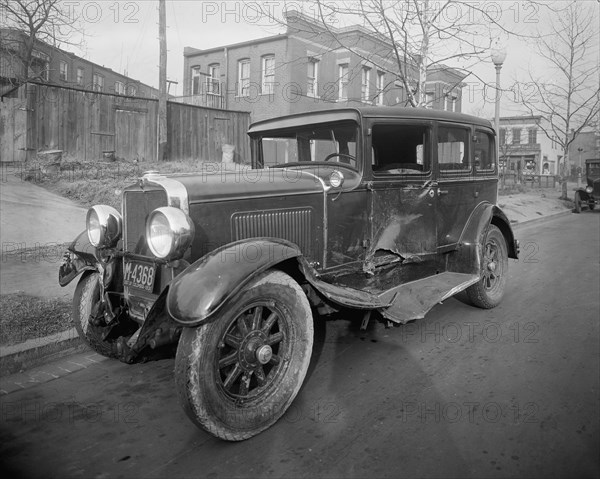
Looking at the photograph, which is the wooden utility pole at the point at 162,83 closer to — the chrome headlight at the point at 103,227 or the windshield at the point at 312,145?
the windshield at the point at 312,145

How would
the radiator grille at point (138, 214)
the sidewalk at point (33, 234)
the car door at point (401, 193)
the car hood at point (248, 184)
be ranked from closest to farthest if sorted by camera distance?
the car hood at point (248, 184) → the radiator grille at point (138, 214) → the car door at point (401, 193) → the sidewalk at point (33, 234)

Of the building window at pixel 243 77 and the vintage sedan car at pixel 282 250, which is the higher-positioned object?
the building window at pixel 243 77

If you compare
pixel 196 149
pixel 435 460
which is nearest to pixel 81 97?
pixel 196 149

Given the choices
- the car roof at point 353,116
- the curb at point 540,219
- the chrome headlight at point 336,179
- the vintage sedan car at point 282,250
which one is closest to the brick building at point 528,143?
the curb at point 540,219

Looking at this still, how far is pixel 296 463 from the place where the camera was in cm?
257

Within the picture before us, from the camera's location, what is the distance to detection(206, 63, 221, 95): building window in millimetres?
25125

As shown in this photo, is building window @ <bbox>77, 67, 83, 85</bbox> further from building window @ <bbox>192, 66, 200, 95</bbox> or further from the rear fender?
the rear fender

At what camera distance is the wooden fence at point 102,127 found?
14.0 m

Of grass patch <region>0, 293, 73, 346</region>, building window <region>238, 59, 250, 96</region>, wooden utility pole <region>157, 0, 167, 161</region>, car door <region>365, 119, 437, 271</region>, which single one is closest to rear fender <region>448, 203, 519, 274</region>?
car door <region>365, 119, 437, 271</region>

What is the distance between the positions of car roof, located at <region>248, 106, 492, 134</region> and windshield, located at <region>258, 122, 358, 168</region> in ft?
0.19

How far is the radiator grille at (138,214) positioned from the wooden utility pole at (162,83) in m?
13.6

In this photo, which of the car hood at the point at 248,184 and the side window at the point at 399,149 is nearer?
the car hood at the point at 248,184

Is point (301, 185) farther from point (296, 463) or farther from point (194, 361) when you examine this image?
point (296, 463)

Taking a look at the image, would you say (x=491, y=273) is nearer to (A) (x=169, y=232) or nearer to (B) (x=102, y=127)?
(A) (x=169, y=232)
